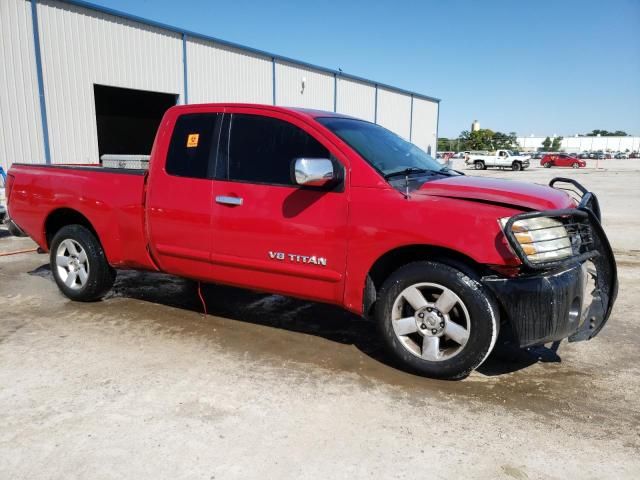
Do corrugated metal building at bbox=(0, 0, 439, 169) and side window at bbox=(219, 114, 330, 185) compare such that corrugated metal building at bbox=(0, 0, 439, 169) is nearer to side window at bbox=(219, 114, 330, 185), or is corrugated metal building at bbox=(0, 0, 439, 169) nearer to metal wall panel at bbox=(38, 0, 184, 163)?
metal wall panel at bbox=(38, 0, 184, 163)

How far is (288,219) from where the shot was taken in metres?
3.72

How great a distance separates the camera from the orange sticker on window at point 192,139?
4.28 meters

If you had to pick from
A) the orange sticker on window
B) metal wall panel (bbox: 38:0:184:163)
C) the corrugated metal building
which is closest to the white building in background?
the corrugated metal building

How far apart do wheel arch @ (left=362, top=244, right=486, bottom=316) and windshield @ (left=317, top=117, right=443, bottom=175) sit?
0.59 m

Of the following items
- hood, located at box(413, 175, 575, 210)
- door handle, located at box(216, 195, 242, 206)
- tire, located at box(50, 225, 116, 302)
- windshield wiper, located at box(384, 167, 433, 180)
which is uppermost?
windshield wiper, located at box(384, 167, 433, 180)

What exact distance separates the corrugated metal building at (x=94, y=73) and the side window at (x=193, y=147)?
11096 millimetres

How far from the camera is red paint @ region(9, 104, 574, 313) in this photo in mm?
3227

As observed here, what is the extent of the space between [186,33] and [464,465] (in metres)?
17.8

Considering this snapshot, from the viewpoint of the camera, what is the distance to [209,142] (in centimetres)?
421

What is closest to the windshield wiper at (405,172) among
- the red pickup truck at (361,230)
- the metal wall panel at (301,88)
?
the red pickup truck at (361,230)

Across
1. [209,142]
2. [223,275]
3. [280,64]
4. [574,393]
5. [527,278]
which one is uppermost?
[280,64]

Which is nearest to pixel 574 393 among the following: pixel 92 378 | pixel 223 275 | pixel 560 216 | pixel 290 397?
pixel 560 216

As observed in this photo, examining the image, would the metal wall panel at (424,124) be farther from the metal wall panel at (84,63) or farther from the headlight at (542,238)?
the headlight at (542,238)

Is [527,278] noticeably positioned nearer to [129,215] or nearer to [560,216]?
[560,216]
